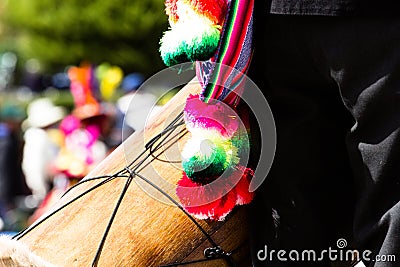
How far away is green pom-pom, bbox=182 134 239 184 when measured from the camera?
162 cm

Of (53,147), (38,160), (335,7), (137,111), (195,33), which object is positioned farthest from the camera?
(53,147)

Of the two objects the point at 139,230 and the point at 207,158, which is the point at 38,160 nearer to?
the point at 139,230

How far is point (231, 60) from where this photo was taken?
5.35 ft

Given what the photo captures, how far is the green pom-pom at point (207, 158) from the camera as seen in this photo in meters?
1.62

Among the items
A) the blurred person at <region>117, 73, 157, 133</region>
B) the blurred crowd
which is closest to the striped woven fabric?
the blurred person at <region>117, 73, 157, 133</region>

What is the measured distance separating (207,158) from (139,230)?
0.86 feet

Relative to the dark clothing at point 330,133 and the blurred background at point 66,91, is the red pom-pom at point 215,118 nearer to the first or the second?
the dark clothing at point 330,133

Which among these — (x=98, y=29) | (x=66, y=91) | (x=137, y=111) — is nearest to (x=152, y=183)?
(x=137, y=111)

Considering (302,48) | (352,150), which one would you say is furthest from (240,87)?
(352,150)

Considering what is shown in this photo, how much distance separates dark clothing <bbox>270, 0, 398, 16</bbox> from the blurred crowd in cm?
436

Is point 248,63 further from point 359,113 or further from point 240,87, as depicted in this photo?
point 359,113

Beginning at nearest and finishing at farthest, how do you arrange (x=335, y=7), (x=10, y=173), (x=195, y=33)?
1. (x=335, y=7)
2. (x=195, y=33)
3. (x=10, y=173)

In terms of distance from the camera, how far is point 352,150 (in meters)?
1.56

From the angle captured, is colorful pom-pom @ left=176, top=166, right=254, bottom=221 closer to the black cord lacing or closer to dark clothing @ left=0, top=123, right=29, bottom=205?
the black cord lacing
